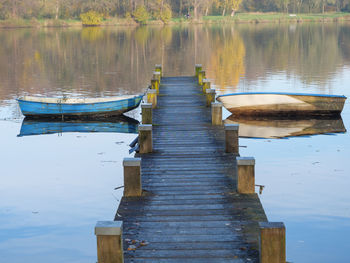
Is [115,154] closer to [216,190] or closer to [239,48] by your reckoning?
[216,190]

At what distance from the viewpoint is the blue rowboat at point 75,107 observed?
28.8 m

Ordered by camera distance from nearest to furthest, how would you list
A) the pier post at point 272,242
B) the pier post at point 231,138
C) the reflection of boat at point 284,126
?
the pier post at point 272,242 → the pier post at point 231,138 → the reflection of boat at point 284,126

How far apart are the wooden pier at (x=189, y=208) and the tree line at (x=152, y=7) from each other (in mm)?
110466

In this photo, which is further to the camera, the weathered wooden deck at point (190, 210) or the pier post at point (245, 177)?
the pier post at point (245, 177)

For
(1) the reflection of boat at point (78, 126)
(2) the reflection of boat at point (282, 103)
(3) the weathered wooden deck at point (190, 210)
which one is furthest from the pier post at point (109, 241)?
(2) the reflection of boat at point (282, 103)

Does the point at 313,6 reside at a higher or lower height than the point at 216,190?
higher

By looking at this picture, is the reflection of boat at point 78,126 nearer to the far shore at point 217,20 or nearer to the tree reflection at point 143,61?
the tree reflection at point 143,61

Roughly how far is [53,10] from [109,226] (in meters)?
120

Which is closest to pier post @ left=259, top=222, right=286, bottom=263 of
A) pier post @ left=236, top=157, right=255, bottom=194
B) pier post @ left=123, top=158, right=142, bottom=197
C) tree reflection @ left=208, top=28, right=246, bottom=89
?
pier post @ left=236, top=157, right=255, bottom=194

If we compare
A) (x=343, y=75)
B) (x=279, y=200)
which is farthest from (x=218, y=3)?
(x=279, y=200)

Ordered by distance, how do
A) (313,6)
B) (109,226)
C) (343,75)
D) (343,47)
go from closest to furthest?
(109,226)
(343,75)
(343,47)
(313,6)

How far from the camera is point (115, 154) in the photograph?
72.4ft

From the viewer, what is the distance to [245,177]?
11375 mm

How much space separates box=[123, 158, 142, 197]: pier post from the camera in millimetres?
11125
